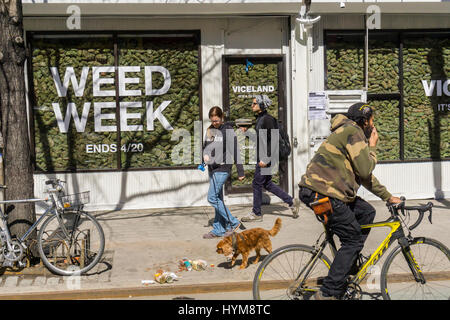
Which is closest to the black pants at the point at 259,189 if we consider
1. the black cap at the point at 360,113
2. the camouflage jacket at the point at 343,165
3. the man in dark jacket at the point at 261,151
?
the man in dark jacket at the point at 261,151

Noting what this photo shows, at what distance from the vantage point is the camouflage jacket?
491 centimetres

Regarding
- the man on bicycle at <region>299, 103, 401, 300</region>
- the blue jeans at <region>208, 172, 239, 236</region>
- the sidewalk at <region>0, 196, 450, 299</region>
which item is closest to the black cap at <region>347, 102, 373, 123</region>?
the man on bicycle at <region>299, 103, 401, 300</region>

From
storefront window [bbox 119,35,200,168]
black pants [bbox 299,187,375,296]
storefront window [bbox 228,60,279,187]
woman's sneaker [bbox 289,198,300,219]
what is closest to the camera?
black pants [bbox 299,187,375,296]

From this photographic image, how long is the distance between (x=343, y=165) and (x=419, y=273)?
1.13 metres

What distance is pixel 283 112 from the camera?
10883 millimetres

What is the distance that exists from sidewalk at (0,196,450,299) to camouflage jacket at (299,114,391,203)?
188 cm

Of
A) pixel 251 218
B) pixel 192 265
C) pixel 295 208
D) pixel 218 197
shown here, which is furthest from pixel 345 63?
pixel 192 265

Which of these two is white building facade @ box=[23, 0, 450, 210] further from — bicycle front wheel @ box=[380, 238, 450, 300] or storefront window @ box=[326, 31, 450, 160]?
bicycle front wheel @ box=[380, 238, 450, 300]

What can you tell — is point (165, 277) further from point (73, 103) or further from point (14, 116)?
point (73, 103)

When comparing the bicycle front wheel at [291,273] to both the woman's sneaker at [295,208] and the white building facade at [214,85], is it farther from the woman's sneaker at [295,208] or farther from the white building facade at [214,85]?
the white building facade at [214,85]

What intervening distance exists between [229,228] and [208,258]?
1100 millimetres

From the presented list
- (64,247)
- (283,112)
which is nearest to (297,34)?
(283,112)

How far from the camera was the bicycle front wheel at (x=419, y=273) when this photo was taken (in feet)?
16.5
